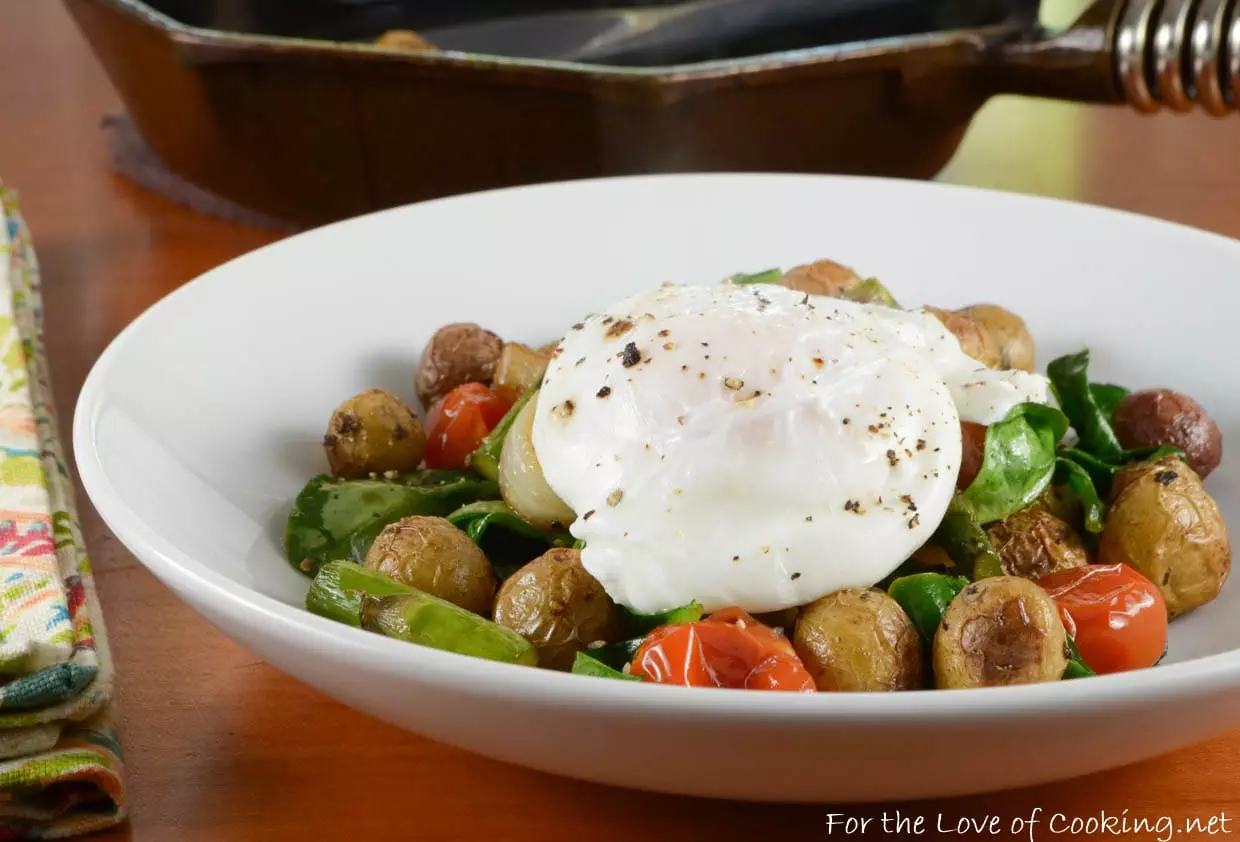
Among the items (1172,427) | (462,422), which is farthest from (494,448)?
(1172,427)

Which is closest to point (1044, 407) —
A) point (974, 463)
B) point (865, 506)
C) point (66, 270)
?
point (974, 463)

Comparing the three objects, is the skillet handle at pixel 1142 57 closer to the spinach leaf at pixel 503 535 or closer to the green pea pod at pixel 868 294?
the green pea pod at pixel 868 294

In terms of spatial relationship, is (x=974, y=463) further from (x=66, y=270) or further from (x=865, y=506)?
(x=66, y=270)

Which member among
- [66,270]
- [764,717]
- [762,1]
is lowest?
[66,270]

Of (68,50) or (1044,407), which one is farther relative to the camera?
(68,50)

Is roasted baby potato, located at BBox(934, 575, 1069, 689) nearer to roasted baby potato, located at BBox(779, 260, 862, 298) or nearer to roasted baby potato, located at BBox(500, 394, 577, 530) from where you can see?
roasted baby potato, located at BBox(500, 394, 577, 530)

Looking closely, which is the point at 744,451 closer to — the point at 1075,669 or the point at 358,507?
the point at 1075,669

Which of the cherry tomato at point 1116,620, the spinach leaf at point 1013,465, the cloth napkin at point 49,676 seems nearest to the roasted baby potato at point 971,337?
the spinach leaf at point 1013,465
